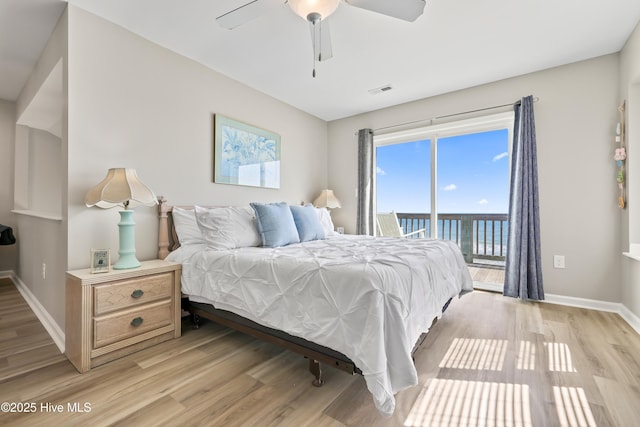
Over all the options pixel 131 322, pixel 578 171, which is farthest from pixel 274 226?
pixel 578 171

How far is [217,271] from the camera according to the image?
2133 millimetres

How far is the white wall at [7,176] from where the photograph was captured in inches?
157

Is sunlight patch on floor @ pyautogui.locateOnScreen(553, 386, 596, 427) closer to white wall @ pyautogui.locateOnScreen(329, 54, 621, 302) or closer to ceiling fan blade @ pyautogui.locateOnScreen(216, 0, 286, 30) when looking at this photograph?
white wall @ pyautogui.locateOnScreen(329, 54, 621, 302)

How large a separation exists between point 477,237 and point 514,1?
140 inches

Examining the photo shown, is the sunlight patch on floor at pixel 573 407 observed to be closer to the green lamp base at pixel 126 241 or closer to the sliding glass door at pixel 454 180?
the sliding glass door at pixel 454 180

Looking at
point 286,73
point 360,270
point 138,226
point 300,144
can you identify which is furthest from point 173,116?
point 360,270

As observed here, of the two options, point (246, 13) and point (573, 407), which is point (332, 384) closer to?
point (573, 407)

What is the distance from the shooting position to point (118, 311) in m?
1.95

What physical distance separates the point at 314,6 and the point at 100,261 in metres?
2.16

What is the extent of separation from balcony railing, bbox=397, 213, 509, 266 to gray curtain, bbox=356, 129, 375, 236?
0.64m

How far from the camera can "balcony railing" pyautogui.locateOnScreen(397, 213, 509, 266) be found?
4.64 metres

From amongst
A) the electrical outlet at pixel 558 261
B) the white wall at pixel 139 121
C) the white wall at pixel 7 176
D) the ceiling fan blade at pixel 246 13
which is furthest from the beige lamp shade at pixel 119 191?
the electrical outlet at pixel 558 261

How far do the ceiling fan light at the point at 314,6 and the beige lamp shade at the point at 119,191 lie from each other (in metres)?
1.61

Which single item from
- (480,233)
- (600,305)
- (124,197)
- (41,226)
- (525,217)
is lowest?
(600,305)
